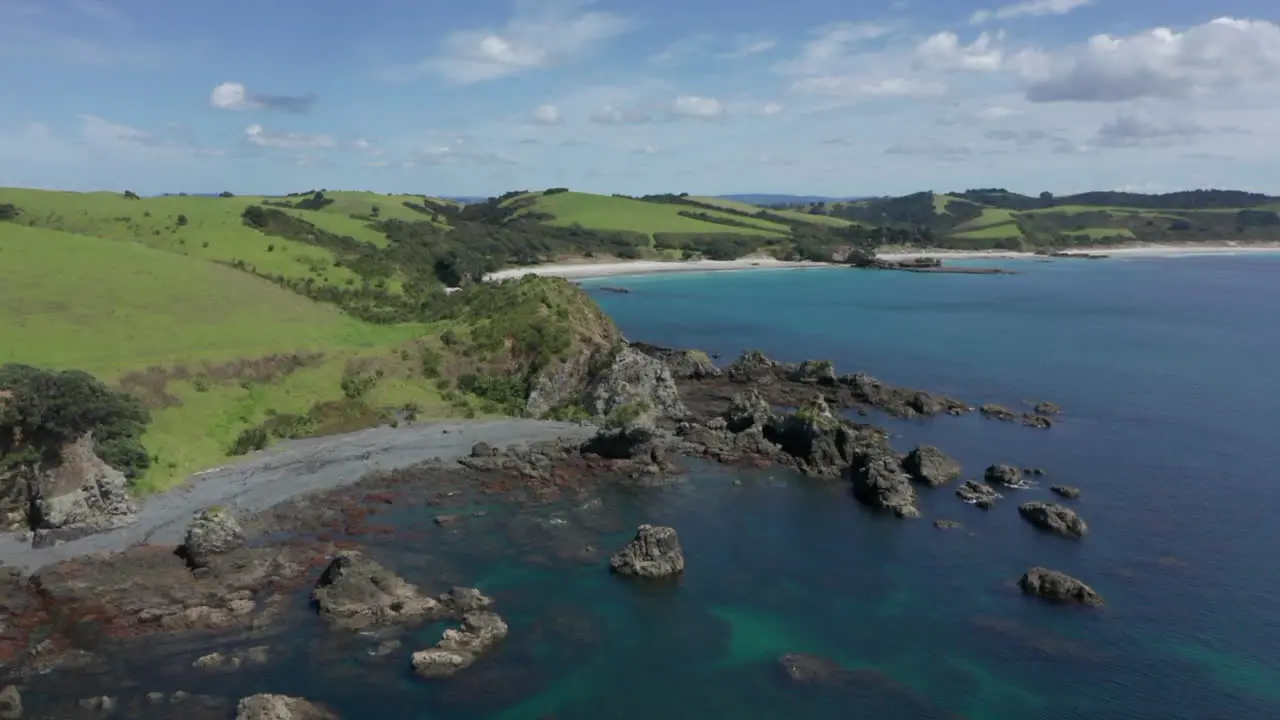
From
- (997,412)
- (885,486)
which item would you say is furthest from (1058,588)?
(997,412)

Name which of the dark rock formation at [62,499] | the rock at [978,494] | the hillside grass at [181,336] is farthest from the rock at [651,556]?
the hillside grass at [181,336]

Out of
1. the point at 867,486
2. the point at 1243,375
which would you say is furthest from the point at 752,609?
the point at 1243,375

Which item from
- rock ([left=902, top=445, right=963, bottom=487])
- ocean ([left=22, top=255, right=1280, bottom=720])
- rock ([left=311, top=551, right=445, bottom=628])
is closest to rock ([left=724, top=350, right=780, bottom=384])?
ocean ([left=22, top=255, right=1280, bottom=720])

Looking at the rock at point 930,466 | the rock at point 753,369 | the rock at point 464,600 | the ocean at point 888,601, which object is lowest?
the ocean at point 888,601

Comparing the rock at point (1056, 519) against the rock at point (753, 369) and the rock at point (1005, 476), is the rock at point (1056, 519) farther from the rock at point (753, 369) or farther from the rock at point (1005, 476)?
the rock at point (753, 369)

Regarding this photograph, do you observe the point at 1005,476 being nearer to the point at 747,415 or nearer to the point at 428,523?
the point at 747,415

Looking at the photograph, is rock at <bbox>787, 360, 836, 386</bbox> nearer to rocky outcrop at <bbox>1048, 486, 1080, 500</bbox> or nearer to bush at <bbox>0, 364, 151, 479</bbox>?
rocky outcrop at <bbox>1048, 486, 1080, 500</bbox>

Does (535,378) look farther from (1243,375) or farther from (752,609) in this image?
(1243,375)
